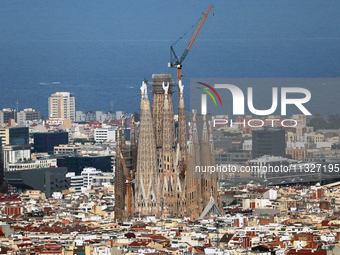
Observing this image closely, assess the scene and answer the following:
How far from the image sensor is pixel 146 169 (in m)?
55.1

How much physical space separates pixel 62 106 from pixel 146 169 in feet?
259

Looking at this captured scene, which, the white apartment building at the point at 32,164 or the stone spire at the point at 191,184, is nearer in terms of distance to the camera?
the stone spire at the point at 191,184

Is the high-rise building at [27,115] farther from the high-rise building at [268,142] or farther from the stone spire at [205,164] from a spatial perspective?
the stone spire at [205,164]

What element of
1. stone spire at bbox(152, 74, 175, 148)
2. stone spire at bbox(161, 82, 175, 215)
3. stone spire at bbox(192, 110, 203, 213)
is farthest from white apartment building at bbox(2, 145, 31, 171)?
stone spire at bbox(161, 82, 175, 215)

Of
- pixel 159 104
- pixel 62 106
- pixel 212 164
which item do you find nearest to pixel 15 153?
pixel 62 106

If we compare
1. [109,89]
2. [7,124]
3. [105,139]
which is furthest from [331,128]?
[109,89]

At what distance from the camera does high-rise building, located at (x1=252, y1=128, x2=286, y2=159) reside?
211 ft

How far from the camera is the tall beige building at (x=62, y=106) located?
132750 mm

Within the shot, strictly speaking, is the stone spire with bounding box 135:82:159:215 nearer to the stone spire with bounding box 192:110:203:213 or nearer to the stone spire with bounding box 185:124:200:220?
the stone spire with bounding box 185:124:200:220

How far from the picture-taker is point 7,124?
11538 cm

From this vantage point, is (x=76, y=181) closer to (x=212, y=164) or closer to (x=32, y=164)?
(x=32, y=164)

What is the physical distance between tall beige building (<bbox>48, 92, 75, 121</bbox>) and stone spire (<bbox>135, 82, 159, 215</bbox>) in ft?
254

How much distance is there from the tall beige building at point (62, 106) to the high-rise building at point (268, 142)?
220 feet

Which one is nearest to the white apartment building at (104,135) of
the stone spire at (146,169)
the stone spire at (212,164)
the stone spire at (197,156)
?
the stone spire at (212,164)
